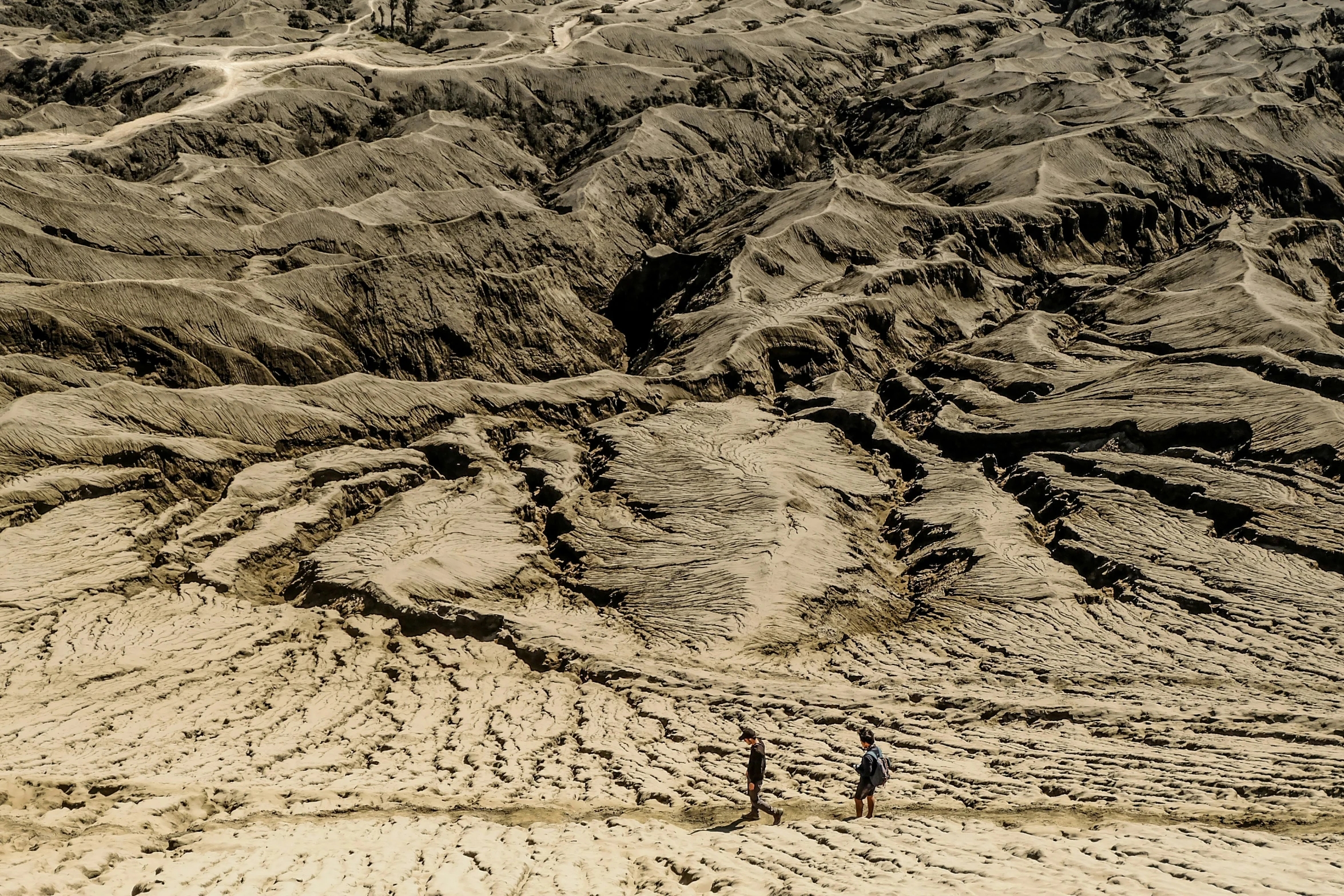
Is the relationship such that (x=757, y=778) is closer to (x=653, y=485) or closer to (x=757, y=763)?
(x=757, y=763)

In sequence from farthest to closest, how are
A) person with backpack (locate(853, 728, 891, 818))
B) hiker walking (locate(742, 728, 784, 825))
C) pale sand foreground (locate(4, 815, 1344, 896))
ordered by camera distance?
hiker walking (locate(742, 728, 784, 825)) → person with backpack (locate(853, 728, 891, 818)) → pale sand foreground (locate(4, 815, 1344, 896))

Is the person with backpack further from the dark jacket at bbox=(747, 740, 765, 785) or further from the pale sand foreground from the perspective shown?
the dark jacket at bbox=(747, 740, 765, 785)

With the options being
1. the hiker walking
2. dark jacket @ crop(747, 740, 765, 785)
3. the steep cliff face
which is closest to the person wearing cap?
the steep cliff face

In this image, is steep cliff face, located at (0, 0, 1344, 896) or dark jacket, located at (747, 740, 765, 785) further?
dark jacket, located at (747, 740, 765, 785)

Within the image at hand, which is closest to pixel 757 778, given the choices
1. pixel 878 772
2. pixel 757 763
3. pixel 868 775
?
pixel 757 763

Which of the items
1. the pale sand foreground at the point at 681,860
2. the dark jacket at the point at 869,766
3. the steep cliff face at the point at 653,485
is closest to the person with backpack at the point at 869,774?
the dark jacket at the point at 869,766
